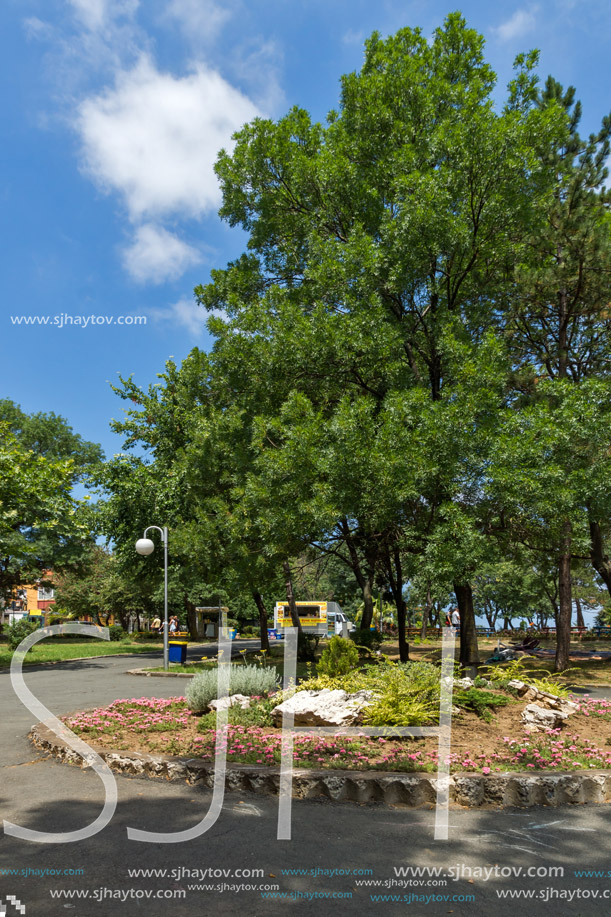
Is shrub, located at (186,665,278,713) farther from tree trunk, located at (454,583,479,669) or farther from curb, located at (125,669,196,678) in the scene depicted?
curb, located at (125,669,196,678)

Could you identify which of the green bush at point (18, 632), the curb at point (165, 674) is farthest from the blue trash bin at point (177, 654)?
the green bush at point (18, 632)

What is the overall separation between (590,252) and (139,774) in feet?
50.3

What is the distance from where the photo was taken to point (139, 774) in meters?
6.14

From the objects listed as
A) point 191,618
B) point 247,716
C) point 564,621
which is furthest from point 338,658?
point 191,618

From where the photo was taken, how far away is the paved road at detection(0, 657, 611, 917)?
3562mm

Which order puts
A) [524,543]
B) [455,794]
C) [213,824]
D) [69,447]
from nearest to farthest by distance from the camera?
[213,824]
[455,794]
[524,543]
[69,447]

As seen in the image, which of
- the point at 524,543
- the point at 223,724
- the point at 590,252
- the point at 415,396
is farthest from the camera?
the point at 590,252

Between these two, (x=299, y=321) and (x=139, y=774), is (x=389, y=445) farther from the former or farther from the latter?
(x=139, y=774)

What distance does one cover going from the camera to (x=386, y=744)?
6.72 m

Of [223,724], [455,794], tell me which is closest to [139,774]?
[223,724]

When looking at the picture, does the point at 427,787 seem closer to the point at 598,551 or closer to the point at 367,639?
the point at 598,551

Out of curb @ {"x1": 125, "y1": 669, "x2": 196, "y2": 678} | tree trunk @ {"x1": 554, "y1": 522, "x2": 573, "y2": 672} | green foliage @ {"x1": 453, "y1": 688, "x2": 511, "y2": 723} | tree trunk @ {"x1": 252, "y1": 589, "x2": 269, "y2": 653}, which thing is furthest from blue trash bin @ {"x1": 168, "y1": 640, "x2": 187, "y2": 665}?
green foliage @ {"x1": 453, "y1": 688, "x2": 511, "y2": 723}

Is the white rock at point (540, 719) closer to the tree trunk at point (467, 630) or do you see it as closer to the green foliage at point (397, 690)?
the green foliage at point (397, 690)

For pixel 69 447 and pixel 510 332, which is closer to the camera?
pixel 510 332
